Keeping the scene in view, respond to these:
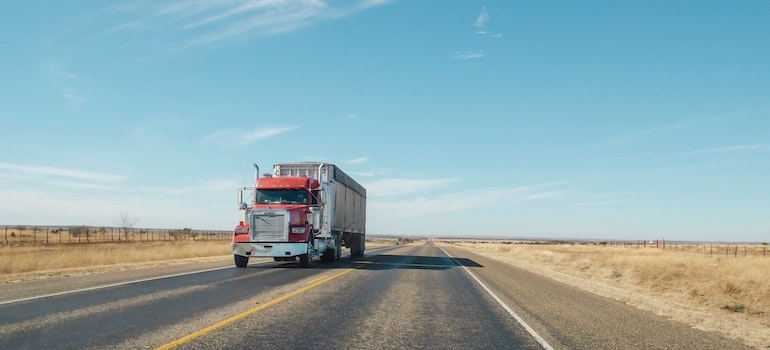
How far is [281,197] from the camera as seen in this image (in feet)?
70.2

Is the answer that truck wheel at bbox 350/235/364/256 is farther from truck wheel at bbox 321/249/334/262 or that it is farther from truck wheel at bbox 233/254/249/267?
truck wheel at bbox 233/254/249/267

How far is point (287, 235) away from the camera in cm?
2008

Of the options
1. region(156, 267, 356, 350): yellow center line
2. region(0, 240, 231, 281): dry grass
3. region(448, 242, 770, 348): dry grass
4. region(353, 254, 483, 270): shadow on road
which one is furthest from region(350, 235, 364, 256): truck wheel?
region(156, 267, 356, 350): yellow center line

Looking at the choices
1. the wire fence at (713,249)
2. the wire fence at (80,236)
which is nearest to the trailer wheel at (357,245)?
the wire fence at (80,236)

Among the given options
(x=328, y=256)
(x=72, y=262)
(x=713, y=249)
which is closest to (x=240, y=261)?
(x=328, y=256)

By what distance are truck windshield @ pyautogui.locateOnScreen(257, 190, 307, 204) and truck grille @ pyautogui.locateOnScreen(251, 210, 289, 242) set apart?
112cm

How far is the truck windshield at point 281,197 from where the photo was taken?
840 inches

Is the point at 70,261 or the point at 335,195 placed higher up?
the point at 335,195

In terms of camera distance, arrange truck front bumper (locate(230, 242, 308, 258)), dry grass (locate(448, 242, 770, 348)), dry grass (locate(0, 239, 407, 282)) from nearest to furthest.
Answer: dry grass (locate(448, 242, 770, 348)) → dry grass (locate(0, 239, 407, 282)) → truck front bumper (locate(230, 242, 308, 258))

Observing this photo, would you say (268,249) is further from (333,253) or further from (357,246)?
(357,246)

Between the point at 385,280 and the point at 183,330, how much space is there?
30.5 ft

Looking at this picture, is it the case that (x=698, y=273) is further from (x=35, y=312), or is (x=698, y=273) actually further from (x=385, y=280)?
(x=35, y=312)

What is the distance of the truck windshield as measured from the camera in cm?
2134

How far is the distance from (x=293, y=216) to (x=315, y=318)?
12277 mm
